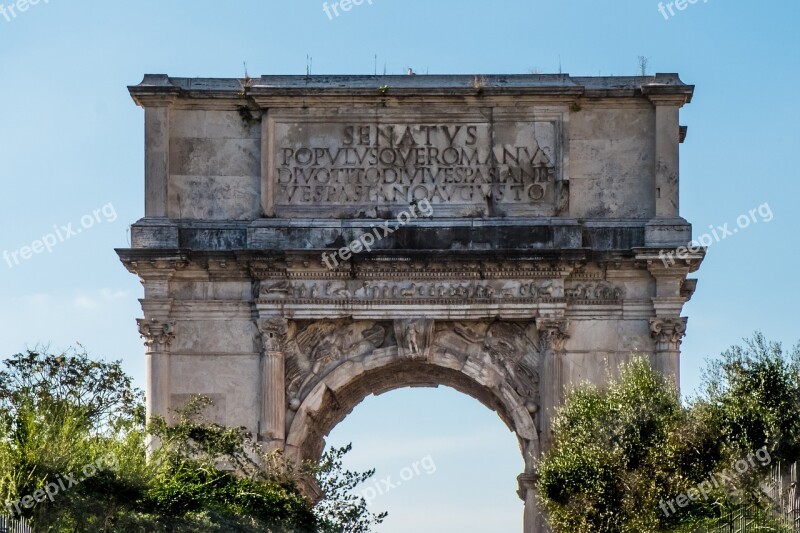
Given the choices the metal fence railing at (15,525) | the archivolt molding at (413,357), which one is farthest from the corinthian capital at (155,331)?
the metal fence railing at (15,525)

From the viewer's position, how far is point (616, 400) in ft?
111

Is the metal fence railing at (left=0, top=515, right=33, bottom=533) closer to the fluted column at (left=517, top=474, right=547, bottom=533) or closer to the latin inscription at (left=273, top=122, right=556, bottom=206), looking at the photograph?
the latin inscription at (left=273, top=122, right=556, bottom=206)

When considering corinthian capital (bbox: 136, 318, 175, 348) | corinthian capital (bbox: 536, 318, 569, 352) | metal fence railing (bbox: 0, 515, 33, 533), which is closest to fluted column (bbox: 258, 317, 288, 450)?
corinthian capital (bbox: 136, 318, 175, 348)

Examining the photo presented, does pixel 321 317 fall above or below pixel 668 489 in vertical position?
above

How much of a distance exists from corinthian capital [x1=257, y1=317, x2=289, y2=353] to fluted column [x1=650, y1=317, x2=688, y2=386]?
612cm

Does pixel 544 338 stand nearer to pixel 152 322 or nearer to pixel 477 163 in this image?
pixel 477 163

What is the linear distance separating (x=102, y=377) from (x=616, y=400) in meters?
14.2

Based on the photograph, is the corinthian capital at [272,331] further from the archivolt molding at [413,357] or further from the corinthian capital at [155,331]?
the corinthian capital at [155,331]

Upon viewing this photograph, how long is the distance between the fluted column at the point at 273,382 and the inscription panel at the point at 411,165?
1.98 meters

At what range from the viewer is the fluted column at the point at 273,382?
35406mm

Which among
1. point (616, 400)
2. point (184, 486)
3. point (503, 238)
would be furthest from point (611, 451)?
point (184, 486)

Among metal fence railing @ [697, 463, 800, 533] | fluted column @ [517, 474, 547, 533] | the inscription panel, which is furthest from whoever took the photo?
the inscription panel

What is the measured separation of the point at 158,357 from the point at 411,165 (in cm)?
532

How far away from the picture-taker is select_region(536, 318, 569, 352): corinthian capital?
1396 inches
